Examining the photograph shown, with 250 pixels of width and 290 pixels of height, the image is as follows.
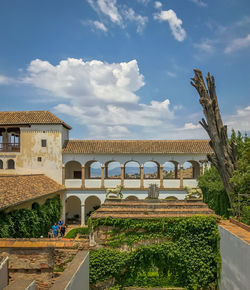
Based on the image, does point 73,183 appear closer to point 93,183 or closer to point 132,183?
point 93,183

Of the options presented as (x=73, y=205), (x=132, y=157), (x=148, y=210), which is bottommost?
(x=73, y=205)

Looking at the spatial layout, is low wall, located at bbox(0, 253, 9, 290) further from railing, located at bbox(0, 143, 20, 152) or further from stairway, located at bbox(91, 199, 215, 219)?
railing, located at bbox(0, 143, 20, 152)

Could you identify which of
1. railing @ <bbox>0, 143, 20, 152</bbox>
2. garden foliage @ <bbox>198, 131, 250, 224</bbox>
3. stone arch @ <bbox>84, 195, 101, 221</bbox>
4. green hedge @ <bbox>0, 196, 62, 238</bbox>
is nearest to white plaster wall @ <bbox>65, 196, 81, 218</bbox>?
stone arch @ <bbox>84, 195, 101, 221</bbox>

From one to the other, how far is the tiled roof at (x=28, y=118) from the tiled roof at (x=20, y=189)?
610cm

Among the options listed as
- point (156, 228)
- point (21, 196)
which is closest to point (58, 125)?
point (21, 196)

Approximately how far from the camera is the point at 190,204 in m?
12.6

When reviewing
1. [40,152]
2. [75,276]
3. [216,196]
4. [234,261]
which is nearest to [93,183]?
[40,152]

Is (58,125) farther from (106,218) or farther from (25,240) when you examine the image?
(25,240)

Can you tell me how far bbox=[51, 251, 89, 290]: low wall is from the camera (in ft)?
17.4

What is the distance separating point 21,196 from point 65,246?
839 cm

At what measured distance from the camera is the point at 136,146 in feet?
85.4

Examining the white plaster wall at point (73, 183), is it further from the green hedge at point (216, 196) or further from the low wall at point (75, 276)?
the low wall at point (75, 276)

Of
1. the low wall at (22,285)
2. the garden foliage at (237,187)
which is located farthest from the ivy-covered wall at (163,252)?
the low wall at (22,285)

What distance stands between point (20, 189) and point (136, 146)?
12783 mm
